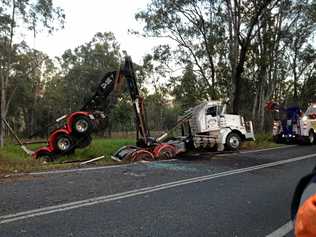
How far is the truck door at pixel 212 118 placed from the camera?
17.4 m

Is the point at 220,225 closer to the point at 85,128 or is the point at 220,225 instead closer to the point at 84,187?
the point at 84,187

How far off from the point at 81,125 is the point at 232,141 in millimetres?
7258

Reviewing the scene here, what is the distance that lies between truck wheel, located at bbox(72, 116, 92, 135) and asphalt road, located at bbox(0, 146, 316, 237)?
5.64 metres

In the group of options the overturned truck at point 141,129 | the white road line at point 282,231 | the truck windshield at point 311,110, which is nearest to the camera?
the white road line at point 282,231

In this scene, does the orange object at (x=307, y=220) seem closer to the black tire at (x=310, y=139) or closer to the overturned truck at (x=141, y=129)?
the overturned truck at (x=141, y=129)

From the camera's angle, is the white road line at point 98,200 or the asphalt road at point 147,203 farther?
the white road line at point 98,200

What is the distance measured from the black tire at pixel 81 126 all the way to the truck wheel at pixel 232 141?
261 inches

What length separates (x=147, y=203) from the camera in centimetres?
635

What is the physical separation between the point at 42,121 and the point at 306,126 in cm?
4928

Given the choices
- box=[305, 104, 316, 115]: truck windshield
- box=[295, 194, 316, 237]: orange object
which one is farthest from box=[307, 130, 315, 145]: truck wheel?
box=[295, 194, 316, 237]: orange object

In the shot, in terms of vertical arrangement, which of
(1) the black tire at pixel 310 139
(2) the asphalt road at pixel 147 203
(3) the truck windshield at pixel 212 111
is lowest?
(2) the asphalt road at pixel 147 203

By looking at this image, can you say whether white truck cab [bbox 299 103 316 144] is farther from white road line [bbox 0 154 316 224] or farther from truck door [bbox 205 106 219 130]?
white road line [bbox 0 154 316 224]

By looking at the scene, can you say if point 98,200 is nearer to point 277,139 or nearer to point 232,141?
point 232,141

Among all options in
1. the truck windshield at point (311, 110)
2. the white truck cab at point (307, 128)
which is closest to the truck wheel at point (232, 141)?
the white truck cab at point (307, 128)
